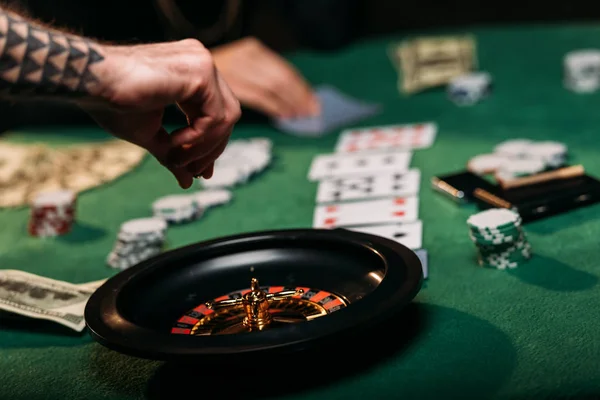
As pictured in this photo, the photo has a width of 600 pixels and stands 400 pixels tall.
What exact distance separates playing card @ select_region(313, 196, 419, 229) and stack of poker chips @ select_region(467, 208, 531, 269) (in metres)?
0.36

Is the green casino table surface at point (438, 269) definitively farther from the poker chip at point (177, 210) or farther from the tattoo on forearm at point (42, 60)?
the tattoo on forearm at point (42, 60)

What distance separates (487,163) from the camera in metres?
2.61

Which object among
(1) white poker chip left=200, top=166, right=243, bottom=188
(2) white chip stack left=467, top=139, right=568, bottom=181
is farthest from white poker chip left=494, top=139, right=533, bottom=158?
(1) white poker chip left=200, top=166, right=243, bottom=188

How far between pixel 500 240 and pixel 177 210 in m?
0.95

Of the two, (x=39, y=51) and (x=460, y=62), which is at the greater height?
(x=39, y=51)

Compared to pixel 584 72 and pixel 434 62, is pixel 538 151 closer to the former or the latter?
pixel 584 72

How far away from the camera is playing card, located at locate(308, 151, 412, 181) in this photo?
2.78 metres

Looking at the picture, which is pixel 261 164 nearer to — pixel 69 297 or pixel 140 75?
pixel 69 297

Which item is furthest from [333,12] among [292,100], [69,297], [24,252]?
[69,297]

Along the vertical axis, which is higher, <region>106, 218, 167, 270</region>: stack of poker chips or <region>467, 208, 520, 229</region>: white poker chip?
<region>467, 208, 520, 229</region>: white poker chip

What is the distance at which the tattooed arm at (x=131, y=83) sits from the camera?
4.70 ft

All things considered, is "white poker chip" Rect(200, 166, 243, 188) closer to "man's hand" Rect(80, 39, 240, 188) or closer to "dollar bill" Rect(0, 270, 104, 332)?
"dollar bill" Rect(0, 270, 104, 332)

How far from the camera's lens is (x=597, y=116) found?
3.02 meters

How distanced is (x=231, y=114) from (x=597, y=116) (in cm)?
168
